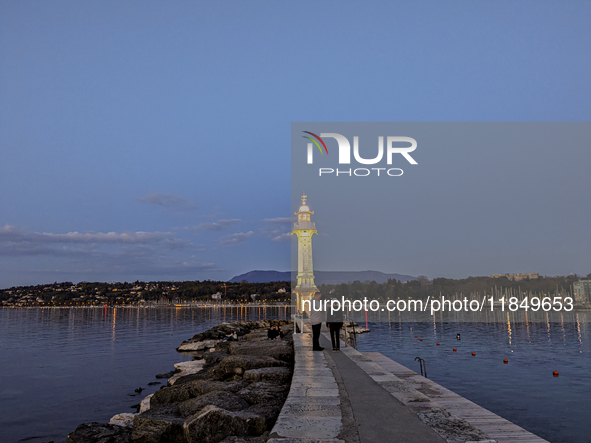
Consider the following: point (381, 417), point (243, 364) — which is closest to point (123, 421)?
point (243, 364)

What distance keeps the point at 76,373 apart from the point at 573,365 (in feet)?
111

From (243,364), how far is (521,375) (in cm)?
1989

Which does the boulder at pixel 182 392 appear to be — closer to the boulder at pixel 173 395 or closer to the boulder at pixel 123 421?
the boulder at pixel 173 395

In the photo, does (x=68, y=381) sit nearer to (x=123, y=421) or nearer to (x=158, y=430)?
(x=123, y=421)

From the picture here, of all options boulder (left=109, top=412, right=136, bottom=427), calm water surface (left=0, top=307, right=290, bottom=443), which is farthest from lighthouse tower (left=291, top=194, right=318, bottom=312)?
boulder (left=109, top=412, right=136, bottom=427)

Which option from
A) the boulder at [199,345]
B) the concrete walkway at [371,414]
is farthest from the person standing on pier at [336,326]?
the boulder at [199,345]

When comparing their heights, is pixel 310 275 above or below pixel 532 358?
above

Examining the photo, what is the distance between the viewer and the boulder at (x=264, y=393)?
10547 mm

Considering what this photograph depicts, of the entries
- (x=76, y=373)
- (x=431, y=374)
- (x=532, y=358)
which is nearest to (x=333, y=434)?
(x=431, y=374)

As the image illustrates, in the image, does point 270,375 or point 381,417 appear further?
point 270,375

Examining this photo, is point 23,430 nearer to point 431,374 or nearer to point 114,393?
point 114,393

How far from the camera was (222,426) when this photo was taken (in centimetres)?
820

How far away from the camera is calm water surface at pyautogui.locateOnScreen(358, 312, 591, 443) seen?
1684cm

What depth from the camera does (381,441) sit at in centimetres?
552
